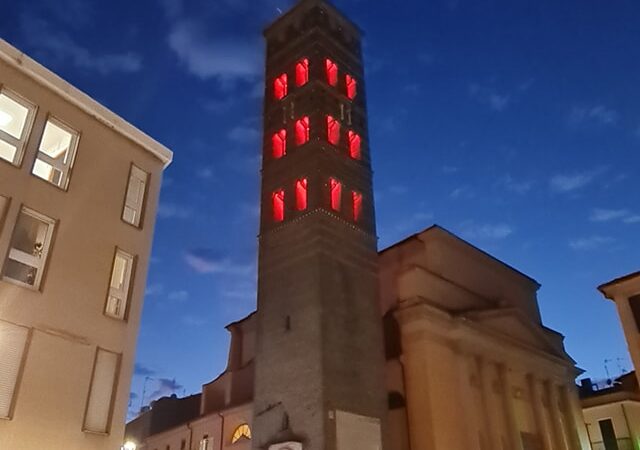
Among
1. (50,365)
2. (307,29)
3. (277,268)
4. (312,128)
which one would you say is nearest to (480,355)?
(277,268)

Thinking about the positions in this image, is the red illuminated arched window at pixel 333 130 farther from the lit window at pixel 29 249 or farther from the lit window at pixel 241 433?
the lit window at pixel 29 249

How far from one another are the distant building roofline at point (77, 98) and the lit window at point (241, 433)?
20796 mm

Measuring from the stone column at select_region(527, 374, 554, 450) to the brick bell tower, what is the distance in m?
11.4

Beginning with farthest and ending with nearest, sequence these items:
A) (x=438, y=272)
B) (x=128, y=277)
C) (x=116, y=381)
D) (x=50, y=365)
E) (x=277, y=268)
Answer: (x=438, y=272) → (x=277, y=268) → (x=128, y=277) → (x=116, y=381) → (x=50, y=365)

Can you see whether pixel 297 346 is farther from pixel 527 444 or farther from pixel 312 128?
pixel 527 444

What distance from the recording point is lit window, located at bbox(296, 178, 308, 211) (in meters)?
28.1

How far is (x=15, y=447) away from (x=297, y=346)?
14592 mm

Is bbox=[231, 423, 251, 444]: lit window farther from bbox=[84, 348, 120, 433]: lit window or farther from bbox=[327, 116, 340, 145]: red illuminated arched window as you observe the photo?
bbox=[84, 348, 120, 433]: lit window

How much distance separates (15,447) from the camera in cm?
1105

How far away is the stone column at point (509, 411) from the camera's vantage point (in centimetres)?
2950

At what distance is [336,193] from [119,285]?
1572cm

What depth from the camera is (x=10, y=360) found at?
11.5 metres

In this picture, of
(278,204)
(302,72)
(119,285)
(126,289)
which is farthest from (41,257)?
(302,72)

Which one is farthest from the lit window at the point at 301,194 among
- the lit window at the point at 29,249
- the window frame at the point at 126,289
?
the lit window at the point at 29,249
